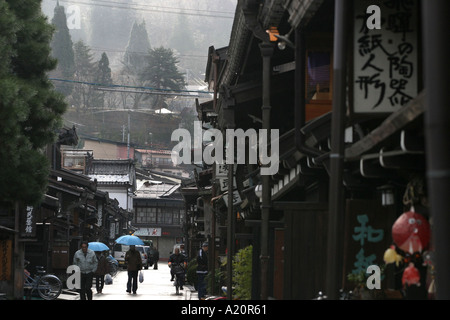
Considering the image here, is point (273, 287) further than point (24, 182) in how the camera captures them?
No

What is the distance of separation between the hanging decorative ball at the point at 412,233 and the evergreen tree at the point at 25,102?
456 inches

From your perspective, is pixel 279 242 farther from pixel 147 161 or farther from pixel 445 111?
pixel 147 161

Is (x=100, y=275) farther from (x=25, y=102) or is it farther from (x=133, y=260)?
(x=25, y=102)

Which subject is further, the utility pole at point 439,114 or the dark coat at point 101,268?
the dark coat at point 101,268

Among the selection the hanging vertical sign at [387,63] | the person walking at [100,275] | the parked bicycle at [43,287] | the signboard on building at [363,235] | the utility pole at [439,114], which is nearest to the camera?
the utility pole at [439,114]

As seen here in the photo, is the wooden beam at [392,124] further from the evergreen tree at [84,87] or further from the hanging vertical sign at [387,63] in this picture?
the evergreen tree at [84,87]

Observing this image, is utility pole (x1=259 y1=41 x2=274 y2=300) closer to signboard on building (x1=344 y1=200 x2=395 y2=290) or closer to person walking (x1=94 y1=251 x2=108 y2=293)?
signboard on building (x1=344 y1=200 x2=395 y2=290)

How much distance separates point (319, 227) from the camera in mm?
13156

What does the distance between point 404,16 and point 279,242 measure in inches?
326

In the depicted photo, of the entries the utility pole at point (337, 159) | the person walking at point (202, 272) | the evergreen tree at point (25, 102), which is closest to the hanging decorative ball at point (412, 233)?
the utility pole at point (337, 159)

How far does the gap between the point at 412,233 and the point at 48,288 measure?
1937 cm

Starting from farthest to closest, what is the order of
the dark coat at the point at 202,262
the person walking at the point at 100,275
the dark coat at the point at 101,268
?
the dark coat at the point at 101,268 < the person walking at the point at 100,275 < the dark coat at the point at 202,262

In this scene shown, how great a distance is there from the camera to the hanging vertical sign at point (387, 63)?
956 cm
